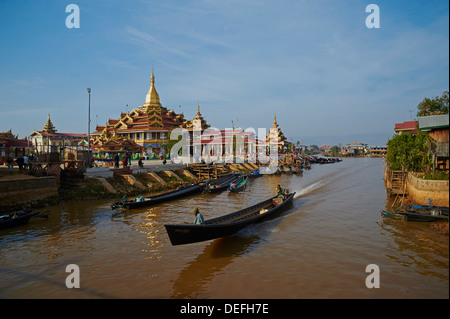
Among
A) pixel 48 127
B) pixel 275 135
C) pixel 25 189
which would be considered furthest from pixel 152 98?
pixel 25 189

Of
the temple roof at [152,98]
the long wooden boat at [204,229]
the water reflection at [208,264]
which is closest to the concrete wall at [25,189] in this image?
the long wooden boat at [204,229]

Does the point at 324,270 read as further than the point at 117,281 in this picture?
Yes

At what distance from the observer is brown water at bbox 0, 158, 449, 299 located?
820 cm

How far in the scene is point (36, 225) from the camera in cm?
1457

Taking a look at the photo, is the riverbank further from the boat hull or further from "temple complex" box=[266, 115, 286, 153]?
"temple complex" box=[266, 115, 286, 153]

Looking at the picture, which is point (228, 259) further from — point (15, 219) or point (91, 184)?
point (91, 184)

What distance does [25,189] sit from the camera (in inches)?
715

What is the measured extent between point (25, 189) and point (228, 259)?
16052 millimetres

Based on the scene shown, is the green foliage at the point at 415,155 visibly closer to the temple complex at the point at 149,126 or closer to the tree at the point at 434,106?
the tree at the point at 434,106

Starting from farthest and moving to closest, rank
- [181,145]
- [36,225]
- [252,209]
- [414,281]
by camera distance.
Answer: [181,145]
[252,209]
[36,225]
[414,281]

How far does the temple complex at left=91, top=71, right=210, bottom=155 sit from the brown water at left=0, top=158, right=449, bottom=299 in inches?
A: 1665

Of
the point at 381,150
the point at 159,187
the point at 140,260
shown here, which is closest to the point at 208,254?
the point at 140,260

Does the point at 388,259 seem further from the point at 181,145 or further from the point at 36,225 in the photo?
the point at 181,145

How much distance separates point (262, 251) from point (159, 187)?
57.6 feet
